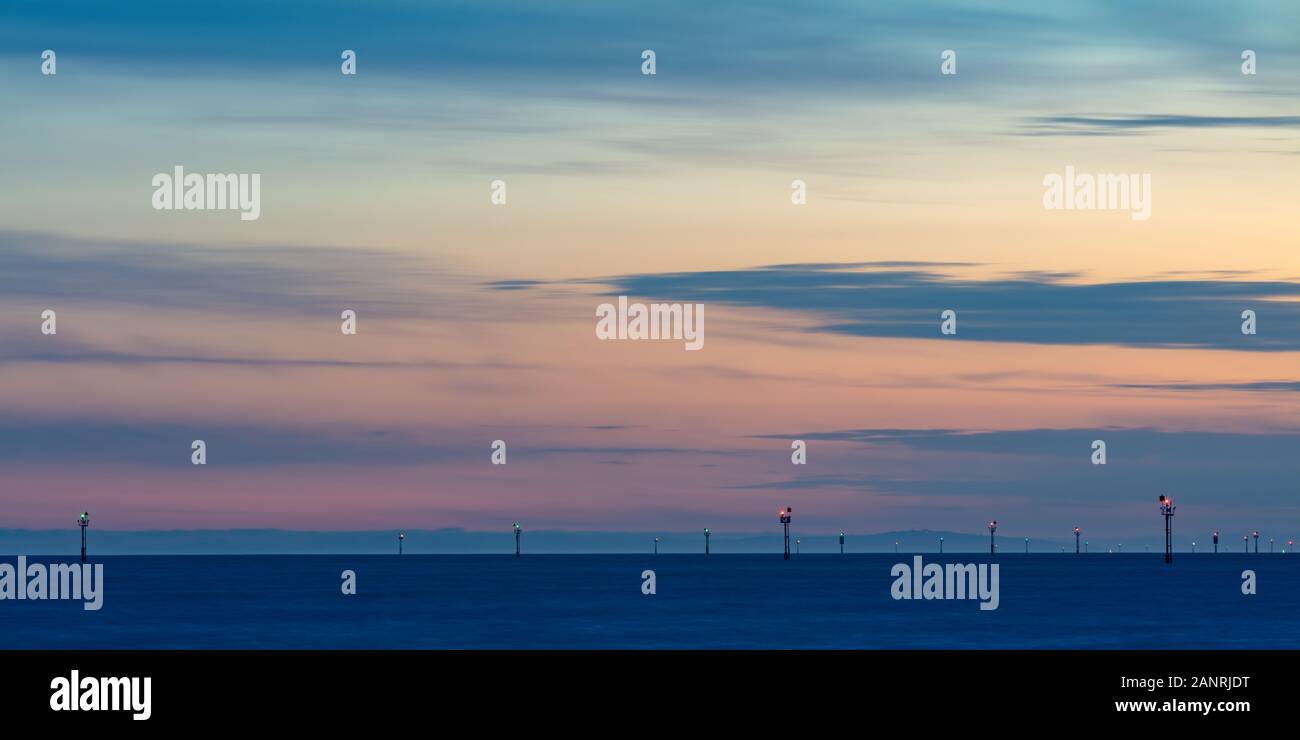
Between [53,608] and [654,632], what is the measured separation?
76.9 m

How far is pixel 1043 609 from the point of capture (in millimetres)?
176875
